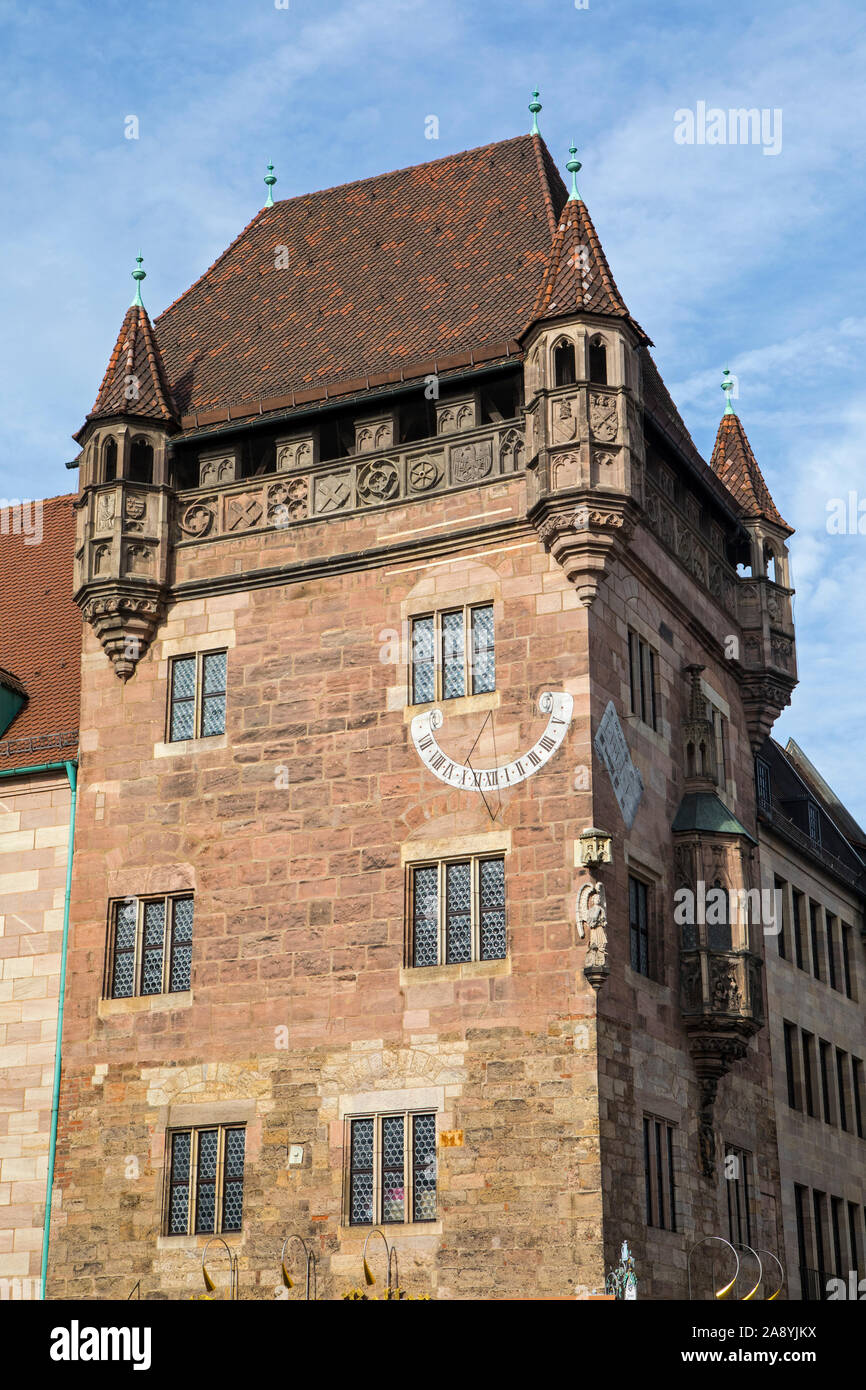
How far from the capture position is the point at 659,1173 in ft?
74.4

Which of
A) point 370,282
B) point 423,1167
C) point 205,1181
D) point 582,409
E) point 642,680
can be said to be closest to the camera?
point 423,1167

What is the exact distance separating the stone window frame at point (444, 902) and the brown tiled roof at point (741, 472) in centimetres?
1023

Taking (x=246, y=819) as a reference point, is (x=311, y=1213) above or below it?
below

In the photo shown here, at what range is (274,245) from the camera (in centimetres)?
3083

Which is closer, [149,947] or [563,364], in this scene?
[563,364]

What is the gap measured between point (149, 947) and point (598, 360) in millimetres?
9650

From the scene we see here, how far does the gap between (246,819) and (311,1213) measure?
5095 mm

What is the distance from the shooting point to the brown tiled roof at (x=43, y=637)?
1035 inches

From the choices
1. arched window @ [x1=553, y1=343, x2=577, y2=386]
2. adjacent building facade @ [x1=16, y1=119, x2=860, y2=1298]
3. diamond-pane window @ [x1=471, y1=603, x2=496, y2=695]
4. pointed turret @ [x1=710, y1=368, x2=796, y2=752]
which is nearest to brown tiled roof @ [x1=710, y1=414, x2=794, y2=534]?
pointed turret @ [x1=710, y1=368, x2=796, y2=752]

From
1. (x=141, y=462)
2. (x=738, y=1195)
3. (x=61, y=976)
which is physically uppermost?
(x=141, y=462)

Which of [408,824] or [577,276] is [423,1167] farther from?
[577,276]

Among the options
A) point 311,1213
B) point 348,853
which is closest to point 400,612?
point 348,853

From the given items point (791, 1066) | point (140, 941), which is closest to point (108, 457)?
point (140, 941)

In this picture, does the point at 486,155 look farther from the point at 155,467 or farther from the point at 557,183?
the point at 155,467
